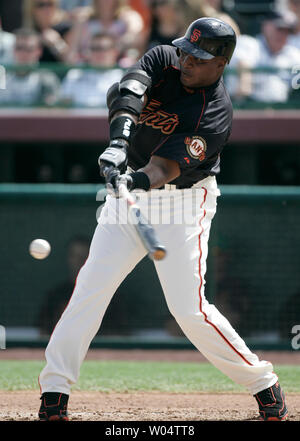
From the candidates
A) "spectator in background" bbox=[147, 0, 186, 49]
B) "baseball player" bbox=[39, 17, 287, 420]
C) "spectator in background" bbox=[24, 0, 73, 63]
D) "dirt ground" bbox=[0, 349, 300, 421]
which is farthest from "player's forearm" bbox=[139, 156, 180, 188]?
"spectator in background" bbox=[24, 0, 73, 63]

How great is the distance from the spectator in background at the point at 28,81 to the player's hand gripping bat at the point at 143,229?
509cm

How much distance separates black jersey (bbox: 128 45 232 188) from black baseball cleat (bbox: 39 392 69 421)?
124cm

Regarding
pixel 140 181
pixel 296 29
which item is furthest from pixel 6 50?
pixel 140 181

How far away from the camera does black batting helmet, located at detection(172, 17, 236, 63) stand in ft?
12.7

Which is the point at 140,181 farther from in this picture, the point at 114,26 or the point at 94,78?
the point at 114,26

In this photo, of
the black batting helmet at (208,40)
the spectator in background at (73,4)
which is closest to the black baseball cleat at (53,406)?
the black batting helmet at (208,40)

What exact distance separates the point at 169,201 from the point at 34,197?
370cm

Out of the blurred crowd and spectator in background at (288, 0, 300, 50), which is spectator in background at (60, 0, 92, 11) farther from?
spectator in background at (288, 0, 300, 50)

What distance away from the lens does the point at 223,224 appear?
7535mm

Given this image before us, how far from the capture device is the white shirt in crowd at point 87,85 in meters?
8.49

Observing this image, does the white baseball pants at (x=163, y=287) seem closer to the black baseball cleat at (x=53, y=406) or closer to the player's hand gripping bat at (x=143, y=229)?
the black baseball cleat at (x=53, y=406)

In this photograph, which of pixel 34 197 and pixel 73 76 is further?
pixel 73 76

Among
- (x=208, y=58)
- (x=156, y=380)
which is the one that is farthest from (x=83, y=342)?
(x=156, y=380)
